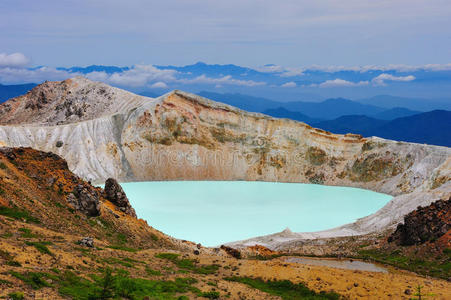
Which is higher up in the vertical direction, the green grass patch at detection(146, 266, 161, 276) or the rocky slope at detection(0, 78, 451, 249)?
the rocky slope at detection(0, 78, 451, 249)

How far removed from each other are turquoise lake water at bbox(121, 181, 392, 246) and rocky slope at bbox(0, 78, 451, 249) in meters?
4.02

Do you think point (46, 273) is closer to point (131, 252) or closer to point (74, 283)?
point (74, 283)

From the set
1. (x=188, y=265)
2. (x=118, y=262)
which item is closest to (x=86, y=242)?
(x=118, y=262)

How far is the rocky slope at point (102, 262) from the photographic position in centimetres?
1855

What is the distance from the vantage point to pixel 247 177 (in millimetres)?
88375

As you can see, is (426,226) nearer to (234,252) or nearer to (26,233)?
(234,252)

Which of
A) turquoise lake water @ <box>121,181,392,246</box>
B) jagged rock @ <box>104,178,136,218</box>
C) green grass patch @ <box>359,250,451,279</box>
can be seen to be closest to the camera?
green grass patch @ <box>359,250,451,279</box>

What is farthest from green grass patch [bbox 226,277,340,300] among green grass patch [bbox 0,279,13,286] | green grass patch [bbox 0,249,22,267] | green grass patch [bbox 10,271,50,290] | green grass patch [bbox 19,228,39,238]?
green grass patch [bbox 0,279,13,286]

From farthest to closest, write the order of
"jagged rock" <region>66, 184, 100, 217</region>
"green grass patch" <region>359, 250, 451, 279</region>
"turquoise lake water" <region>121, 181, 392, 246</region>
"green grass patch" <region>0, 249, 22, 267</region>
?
1. "turquoise lake water" <region>121, 181, 392, 246</region>
2. "jagged rock" <region>66, 184, 100, 217</region>
3. "green grass patch" <region>359, 250, 451, 279</region>
4. "green grass patch" <region>0, 249, 22, 267</region>

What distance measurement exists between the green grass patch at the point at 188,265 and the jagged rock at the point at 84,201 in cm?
561

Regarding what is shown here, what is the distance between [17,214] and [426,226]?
2664cm

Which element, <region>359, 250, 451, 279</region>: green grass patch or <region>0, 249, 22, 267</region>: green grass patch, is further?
<region>359, 250, 451, 279</region>: green grass patch

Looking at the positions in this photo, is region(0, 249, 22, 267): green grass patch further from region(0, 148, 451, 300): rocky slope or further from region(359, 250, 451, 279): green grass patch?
region(359, 250, 451, 279): green grass patch

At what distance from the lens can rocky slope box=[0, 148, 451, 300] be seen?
18547 mm
